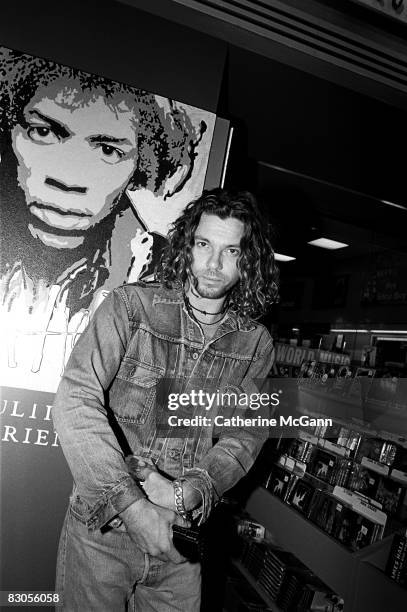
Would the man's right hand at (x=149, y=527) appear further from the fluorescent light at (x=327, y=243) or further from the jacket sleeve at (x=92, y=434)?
the fluorescent light at (x=327, y=243)

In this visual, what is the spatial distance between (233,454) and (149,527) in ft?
1.36

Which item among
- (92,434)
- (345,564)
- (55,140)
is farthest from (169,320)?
(345,564)

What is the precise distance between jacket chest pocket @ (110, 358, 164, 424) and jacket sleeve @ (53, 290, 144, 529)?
3.2 inches

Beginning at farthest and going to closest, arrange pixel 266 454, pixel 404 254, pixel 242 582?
pixel 404 254
pixel 266 454
pixel 242 582

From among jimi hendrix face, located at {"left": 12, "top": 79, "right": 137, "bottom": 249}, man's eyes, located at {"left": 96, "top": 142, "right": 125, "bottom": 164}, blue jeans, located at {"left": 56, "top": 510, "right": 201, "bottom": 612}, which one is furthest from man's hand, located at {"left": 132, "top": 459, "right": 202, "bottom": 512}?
man's eyes, located at {"left": 96, "top": 142, "right": 125, "bottom": 164}

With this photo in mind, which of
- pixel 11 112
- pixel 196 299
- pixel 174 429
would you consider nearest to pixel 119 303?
pixel 196 299

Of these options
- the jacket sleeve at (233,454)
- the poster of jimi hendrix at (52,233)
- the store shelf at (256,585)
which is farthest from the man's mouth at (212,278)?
the store shelf at (256,585)

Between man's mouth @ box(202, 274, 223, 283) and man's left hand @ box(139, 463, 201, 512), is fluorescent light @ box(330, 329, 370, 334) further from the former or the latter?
man's left hand @ box(139, 463, 201, 512)

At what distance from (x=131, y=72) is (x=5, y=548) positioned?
202 centimetres

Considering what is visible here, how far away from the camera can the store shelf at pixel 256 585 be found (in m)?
2.42

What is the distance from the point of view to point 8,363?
1699mm

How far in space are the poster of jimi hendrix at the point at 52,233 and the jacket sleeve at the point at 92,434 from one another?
499 mm

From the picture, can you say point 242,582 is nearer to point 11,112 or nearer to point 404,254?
point 404,254

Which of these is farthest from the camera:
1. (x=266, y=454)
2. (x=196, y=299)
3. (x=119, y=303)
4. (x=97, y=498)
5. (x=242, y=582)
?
(x=266, y=454)
